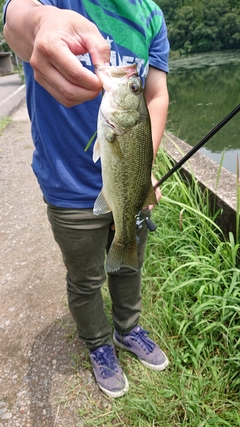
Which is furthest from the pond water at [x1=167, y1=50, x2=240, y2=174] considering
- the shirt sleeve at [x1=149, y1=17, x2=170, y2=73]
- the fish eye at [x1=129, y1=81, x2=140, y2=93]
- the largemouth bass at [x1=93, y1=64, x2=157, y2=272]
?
the fish eye at [x1=129, y1=81, x2=140, y2=93]

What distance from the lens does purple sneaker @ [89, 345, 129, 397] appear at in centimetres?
185

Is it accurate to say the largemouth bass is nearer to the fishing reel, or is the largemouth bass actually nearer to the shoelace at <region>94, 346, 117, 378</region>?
the fishing reel

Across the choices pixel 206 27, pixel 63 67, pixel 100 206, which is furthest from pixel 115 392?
pixel 206 27

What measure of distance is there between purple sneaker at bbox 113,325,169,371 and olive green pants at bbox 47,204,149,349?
54 millimetres

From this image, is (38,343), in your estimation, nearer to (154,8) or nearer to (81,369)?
(81,369)

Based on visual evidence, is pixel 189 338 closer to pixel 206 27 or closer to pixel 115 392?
pixel 115 392

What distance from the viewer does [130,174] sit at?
1271mm

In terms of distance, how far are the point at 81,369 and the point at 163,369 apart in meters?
0.50

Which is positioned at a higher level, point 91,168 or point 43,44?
point 43,44

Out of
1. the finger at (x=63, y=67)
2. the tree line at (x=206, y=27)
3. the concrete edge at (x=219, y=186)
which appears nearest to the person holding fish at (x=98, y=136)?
the finger at (x=63, y=67)

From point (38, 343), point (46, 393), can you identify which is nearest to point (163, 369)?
point (46, 393)

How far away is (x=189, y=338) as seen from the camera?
206cm

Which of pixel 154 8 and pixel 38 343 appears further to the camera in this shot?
pixel 38 343

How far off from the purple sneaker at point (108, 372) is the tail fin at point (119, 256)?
2.34 feet
